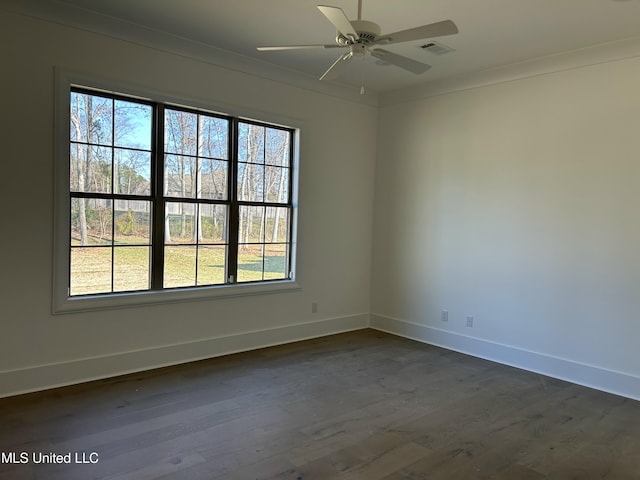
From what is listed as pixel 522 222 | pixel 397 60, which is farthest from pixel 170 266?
pixel 522 222

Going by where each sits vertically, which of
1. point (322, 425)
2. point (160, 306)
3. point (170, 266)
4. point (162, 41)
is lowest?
point (322, 425)

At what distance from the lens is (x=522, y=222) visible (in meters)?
4.50

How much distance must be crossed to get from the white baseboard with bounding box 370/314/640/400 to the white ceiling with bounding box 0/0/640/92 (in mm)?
2820

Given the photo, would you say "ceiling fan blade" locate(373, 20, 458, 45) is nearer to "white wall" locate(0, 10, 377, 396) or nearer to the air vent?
the air vent

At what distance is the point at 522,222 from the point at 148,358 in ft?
12.4

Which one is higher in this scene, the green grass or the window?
the window

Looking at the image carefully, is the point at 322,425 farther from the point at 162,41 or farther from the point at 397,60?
the point at 162,41

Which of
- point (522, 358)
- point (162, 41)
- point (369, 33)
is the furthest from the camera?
point (522, 358)

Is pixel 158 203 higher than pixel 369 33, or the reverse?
pixel 369 33

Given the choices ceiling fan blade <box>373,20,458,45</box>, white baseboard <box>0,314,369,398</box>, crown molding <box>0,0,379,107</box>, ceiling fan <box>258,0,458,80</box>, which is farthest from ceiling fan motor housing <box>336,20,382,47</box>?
white baseboard <box>0,314,369,398</box>

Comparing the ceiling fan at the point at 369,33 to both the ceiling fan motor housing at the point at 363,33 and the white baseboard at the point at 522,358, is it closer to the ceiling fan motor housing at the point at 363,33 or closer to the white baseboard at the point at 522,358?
the ceiling fan motor housing at the point at 363,33

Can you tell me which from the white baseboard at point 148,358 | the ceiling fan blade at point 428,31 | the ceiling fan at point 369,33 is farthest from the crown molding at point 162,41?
the white baseboard at point 148,358

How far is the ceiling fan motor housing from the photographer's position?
250 centimetres

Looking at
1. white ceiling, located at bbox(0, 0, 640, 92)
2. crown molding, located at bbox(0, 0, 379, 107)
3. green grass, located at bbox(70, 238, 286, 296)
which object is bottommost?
green grass, located at bbox(70, 238, 286, 296)
